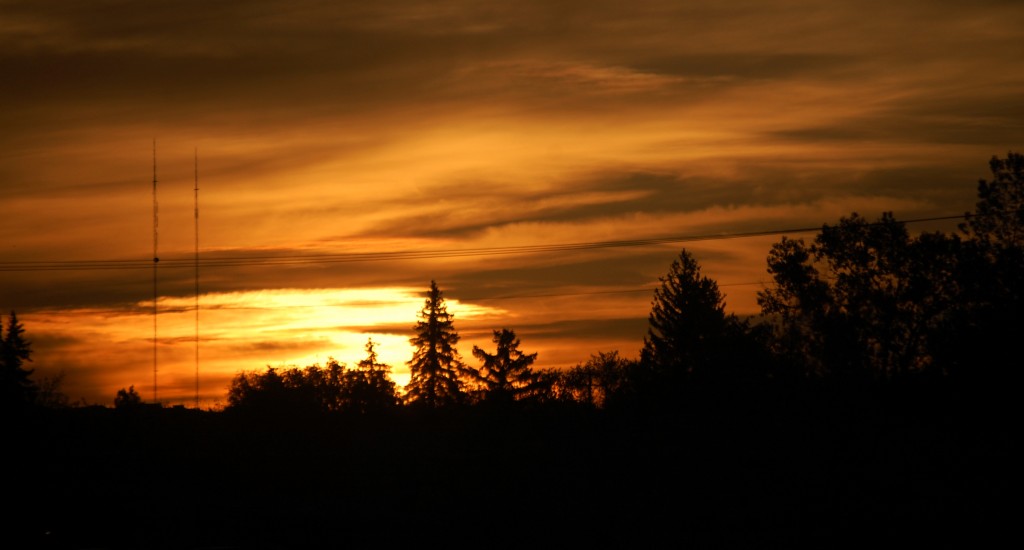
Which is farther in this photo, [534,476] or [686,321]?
[686,321]

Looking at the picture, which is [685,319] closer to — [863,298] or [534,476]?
[863,298]

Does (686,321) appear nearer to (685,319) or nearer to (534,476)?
(685,319)

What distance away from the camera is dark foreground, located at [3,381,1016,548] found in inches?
1137

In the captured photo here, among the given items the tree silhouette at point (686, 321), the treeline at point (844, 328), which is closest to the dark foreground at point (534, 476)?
the treeline at point (844, 328)

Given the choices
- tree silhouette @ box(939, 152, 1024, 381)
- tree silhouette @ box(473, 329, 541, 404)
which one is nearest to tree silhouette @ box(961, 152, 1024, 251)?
tree silhouette @ box(939, 152, 1024, 381)

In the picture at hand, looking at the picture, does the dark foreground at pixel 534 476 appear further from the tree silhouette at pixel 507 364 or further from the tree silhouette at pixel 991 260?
the tree silhouette at pixel 507 364

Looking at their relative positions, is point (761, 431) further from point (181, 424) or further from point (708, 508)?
point (181, 424)

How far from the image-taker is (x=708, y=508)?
3027cm

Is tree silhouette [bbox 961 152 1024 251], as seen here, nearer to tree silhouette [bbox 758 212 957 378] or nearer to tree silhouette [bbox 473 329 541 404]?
tree silhouette [bbox 758 212 957 378]

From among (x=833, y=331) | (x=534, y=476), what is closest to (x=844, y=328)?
(x=833, y=331)

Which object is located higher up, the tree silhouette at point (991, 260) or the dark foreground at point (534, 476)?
the tree silhouette at point (991, 260)

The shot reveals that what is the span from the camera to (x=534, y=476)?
1294 inches

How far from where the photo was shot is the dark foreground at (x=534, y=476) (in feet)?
94.7

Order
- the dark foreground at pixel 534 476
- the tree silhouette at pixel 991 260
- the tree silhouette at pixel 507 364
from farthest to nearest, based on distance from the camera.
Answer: the tree silhouette at pixel 507 364 < the tree silhouette at pixel 991 260 < the dark foreground at pixel 534 476
